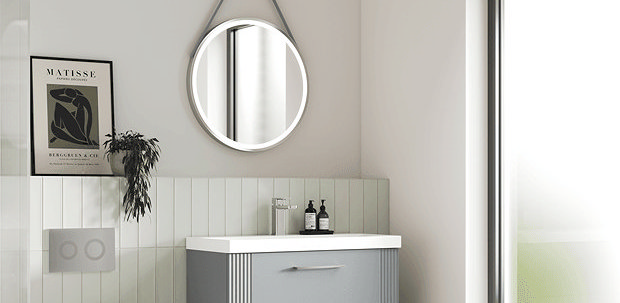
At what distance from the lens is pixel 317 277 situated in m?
2.55

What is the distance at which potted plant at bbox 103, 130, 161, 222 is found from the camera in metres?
2.55

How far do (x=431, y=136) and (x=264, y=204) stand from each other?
2.49 ft

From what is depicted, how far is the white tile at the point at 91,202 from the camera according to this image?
254cm

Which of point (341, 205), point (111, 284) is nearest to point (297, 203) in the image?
point (341, 205)

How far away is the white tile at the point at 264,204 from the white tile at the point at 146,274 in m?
0.46

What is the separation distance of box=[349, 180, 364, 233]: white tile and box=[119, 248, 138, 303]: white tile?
959mm

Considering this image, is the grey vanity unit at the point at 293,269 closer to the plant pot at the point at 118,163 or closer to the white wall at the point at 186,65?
the plant pot at the point at 118,163

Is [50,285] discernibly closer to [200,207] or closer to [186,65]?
[200,207]

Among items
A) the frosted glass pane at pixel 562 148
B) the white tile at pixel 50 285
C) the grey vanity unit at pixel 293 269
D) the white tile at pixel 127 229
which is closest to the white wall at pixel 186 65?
the white tile at pixel 127 229

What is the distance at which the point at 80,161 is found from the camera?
8.71 ft

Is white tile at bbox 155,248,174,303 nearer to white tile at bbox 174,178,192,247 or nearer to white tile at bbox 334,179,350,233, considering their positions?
white tile at bbox 174,178,192,247

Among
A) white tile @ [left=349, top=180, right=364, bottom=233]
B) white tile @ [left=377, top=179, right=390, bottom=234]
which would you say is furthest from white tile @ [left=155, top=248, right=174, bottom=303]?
white tile @ [left=377, top=179, right=390, bottom=234]

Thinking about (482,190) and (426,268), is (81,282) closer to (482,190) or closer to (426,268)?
(426,268)

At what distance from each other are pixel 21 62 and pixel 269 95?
2808 mm
